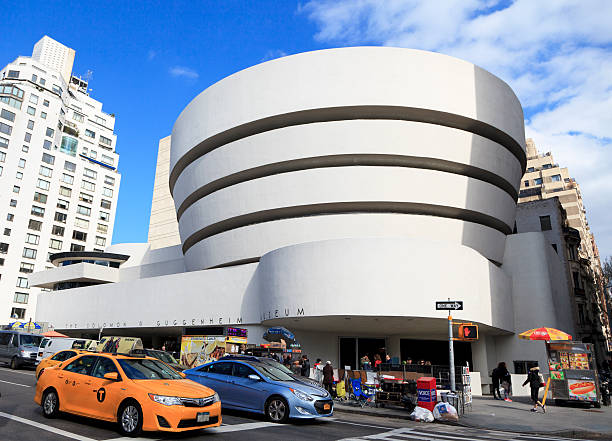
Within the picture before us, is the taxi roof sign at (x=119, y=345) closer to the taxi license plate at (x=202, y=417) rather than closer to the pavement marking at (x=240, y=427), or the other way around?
the pavement marking at (x=240, y=427)

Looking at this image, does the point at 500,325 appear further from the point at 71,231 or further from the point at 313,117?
the point at 71,231

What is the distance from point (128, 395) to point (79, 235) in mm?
68373

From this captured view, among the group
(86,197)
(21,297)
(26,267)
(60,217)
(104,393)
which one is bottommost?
(104,393)

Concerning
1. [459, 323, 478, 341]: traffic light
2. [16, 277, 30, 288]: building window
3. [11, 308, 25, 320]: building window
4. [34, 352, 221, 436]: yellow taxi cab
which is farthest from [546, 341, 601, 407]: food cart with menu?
[11, 308, 25, 320]: building window

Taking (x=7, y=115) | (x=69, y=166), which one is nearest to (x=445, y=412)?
(x=69, y=166)

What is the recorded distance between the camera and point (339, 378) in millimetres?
18656

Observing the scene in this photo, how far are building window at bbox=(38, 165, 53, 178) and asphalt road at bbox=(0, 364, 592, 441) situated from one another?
61389mm

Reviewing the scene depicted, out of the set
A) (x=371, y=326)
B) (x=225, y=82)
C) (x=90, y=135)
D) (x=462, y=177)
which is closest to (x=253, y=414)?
(x=371, y=326)

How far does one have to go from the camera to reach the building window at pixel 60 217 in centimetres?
6692

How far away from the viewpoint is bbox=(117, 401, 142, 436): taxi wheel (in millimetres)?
7980

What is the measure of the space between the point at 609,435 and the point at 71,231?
232ft

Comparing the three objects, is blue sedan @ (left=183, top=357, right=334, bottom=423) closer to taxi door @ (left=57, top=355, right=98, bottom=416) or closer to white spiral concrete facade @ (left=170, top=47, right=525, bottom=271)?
taxi door @ (left=57, top=355, right=98, bottom=416)

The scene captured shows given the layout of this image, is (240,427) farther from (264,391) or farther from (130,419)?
(130,419)

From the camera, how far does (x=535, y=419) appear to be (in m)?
14.1
